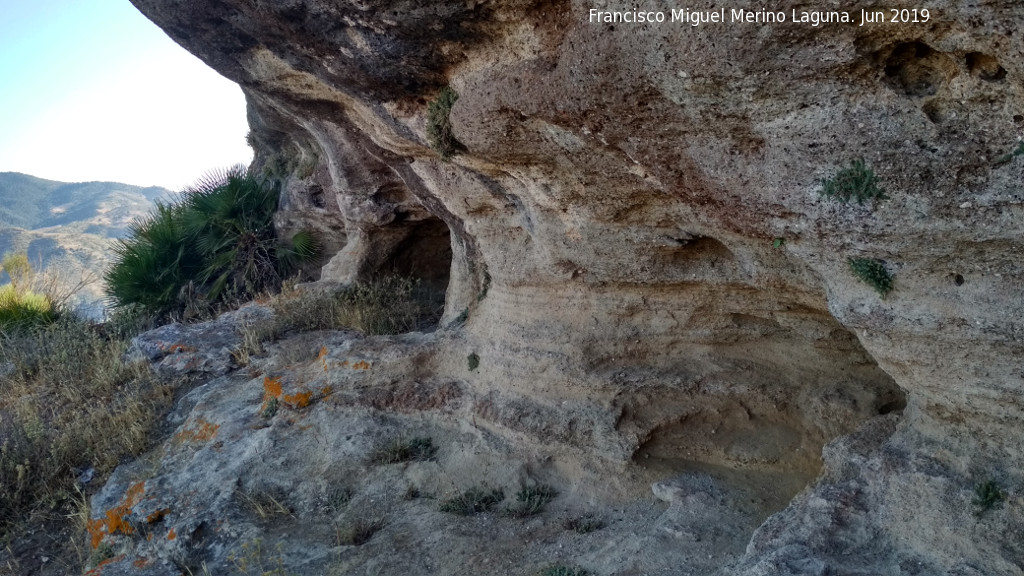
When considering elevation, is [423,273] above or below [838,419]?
above

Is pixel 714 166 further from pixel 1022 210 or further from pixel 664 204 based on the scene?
pixel 1022 210

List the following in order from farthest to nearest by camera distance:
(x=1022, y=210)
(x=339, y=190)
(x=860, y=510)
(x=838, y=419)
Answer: (x=339, y=190), (x=838, y=419), (x=860, y=510), (x=1022, y=210)

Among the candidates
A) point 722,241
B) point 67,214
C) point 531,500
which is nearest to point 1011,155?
point 722,241

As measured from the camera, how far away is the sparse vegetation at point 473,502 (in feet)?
14.3

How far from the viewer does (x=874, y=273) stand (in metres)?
2.88

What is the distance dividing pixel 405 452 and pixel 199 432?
1.90 meters

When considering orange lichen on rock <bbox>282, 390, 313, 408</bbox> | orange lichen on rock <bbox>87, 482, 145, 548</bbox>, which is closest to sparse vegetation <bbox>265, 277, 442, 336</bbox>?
orange lichen on rock <bbox>282, 390, 313, 408</bbox>

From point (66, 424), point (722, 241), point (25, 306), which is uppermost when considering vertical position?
point (722, 241)

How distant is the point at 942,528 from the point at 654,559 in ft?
4.21

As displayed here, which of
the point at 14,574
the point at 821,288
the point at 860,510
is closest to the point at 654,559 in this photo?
the point at 860,510

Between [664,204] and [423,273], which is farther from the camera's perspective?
[423,273]

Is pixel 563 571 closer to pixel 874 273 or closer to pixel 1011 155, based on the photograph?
pixel 874 273

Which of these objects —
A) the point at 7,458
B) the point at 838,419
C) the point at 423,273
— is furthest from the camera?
the point at 423,273

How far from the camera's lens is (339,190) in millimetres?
7734
